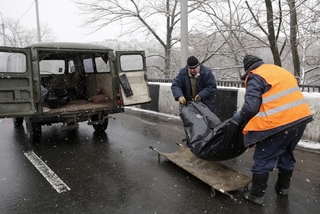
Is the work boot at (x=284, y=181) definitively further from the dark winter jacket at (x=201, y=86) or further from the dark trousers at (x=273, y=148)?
the dark winter jacket at (x=201, y=86)

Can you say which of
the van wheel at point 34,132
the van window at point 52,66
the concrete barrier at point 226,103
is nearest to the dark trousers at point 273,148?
the concrete barrier at point 226,103

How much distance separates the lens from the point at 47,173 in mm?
4035

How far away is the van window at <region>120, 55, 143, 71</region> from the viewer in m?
6.10

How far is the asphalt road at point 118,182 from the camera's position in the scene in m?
2.99

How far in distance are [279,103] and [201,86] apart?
218 centimetres

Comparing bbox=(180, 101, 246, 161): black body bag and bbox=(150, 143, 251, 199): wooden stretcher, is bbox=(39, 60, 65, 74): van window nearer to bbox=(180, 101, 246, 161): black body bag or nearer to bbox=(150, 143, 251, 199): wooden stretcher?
bbox=(150, 143, 251, 199): wooden stretcher

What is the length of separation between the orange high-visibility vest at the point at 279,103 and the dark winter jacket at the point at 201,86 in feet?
6.26

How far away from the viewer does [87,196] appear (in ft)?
10.8

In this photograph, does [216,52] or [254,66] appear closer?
[254,66]

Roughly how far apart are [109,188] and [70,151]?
1.94 metres

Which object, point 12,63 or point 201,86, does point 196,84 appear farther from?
point 12,63

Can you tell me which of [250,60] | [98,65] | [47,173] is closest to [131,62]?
[98,65]

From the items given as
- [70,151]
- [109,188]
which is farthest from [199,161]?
[70,151]

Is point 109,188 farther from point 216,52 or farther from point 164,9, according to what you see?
point 164,9
